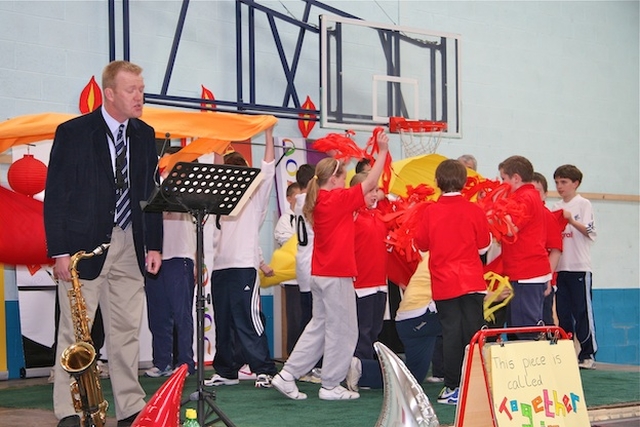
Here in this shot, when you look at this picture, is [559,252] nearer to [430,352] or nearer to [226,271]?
[430,352]

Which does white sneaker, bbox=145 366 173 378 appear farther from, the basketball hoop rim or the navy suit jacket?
the basketball hoop rim

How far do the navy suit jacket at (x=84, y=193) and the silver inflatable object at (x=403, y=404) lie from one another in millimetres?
1921

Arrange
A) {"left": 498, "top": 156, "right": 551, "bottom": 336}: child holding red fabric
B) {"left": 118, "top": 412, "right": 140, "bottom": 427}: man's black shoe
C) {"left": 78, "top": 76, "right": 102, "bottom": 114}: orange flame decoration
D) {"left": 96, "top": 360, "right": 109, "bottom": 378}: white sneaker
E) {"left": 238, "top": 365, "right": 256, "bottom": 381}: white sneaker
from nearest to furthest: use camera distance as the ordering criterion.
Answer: {"left": 118, "top": 412, "right": 140, "bottom": 427}: man's black shoe < {"left": 498, "top": 156, "right": 551, "bottom": 336}: child holding red fabric < {"left": 238, "top": 365, "right": 256, "bottom": 381}: white sneaker < {"left": 96, "top": 360, "right": 109, "bottom": 378}: white sneaker < {"left": 78, "top": 76, "right": 102, "bottom": 114}: orange flame decoration

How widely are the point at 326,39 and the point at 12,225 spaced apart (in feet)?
13.3

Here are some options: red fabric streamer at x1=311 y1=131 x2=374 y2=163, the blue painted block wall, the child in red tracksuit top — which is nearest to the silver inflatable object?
the child in red tracksuit top

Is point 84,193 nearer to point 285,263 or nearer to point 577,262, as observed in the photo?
point 285,263

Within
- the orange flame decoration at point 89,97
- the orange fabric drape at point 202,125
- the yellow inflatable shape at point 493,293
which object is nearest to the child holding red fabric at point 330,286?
the orange fabric drape at point 202,125

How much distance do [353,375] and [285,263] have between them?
1837 millimetres

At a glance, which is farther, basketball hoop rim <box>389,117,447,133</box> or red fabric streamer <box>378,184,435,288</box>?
basketball hoop rim <box>389,117,447,133</box>

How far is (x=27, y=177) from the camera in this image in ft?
22.7

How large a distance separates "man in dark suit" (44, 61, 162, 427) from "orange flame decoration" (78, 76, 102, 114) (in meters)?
3.74

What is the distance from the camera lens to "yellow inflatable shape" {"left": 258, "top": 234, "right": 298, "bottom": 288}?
7906 millimetres

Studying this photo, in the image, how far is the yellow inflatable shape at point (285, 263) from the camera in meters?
7.91

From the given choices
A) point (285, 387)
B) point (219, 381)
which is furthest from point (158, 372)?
point (285, 387)
